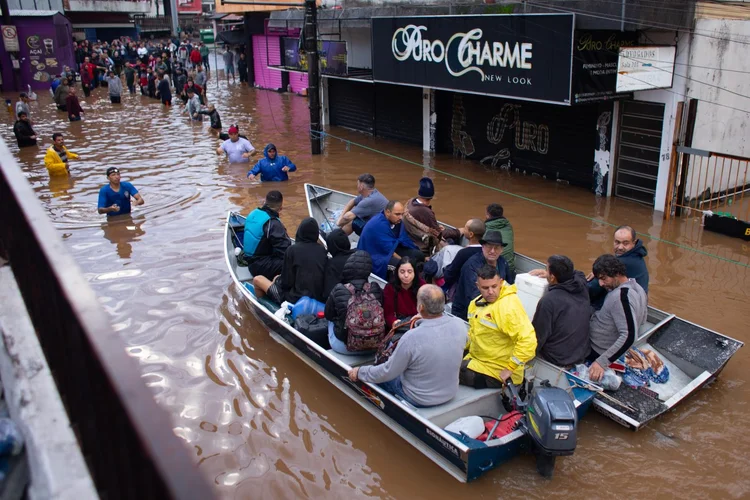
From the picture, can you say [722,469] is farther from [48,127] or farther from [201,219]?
[48,127]

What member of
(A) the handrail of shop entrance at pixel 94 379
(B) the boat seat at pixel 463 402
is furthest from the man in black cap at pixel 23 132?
(A) the handrail of shop entrance at pixel 94 379

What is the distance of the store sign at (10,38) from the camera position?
32.1 metres

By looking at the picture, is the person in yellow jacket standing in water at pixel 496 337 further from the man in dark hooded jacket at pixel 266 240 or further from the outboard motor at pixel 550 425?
the man in dark hooded jacket at pixel 266 240

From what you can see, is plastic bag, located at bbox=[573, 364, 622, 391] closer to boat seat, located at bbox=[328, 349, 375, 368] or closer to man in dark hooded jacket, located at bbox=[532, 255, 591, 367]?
man in dark hooded jacket, located at bbox=[532, 255, 591, 367]

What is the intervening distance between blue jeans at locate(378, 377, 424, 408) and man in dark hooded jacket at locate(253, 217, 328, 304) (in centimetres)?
197

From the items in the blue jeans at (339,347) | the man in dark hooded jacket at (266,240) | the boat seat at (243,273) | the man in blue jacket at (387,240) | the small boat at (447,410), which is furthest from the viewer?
the boat seat at (243,273)

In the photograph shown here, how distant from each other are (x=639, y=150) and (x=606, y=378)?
7714mm

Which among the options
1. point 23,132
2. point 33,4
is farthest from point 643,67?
point 33,4

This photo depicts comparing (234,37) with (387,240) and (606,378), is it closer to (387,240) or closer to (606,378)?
(387,240)

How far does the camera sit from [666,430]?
650 cm

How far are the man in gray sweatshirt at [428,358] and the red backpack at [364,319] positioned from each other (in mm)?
618

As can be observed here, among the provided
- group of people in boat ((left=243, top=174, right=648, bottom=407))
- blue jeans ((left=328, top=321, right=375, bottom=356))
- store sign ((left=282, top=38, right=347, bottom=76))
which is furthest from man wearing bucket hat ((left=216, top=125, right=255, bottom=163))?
blue jeans ((left=328, top=321, right=375, bottom=356))

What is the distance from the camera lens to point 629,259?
7.14 meters

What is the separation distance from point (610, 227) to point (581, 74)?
292 cm
